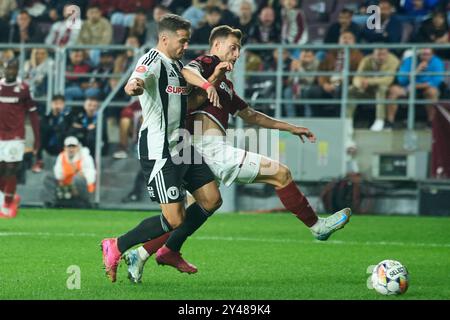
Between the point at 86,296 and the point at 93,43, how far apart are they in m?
14.4

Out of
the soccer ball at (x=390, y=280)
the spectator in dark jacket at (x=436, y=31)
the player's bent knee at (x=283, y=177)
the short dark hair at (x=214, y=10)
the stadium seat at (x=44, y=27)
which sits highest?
the short dark hair at (x=214, y=10)

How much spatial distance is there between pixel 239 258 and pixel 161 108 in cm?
306

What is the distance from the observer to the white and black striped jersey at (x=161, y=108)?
970 centimetres

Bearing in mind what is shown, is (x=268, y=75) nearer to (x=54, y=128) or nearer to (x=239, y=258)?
(x=54, y=128)

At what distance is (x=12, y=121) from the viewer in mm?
18578

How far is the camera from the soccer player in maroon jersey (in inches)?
719

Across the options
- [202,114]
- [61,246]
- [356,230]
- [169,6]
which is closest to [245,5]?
[169,6]

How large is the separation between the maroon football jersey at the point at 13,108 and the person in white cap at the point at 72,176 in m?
1.86

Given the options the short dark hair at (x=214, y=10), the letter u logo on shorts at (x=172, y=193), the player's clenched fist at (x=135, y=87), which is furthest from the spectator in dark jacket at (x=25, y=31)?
the player's clenched fist at (x=135, y=87)

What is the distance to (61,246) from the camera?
43.9 ft

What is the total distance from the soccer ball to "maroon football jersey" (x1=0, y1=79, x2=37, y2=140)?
10.1 m

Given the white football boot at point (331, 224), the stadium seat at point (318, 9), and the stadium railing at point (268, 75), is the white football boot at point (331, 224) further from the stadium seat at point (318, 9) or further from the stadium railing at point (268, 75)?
the stadium seat at point (318, 9)

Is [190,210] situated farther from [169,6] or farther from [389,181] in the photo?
[169,6]

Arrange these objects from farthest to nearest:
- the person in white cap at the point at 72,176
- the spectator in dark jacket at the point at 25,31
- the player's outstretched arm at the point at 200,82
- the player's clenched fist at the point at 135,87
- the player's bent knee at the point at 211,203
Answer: the spectator in dark jacket at the point at 25,31
the person in white cap at the point at 72,176
the player's bent knee at the point at 211,203
the player's outstretched arm at the point at 200,82
the player's clenched fist at the point at 135,87
